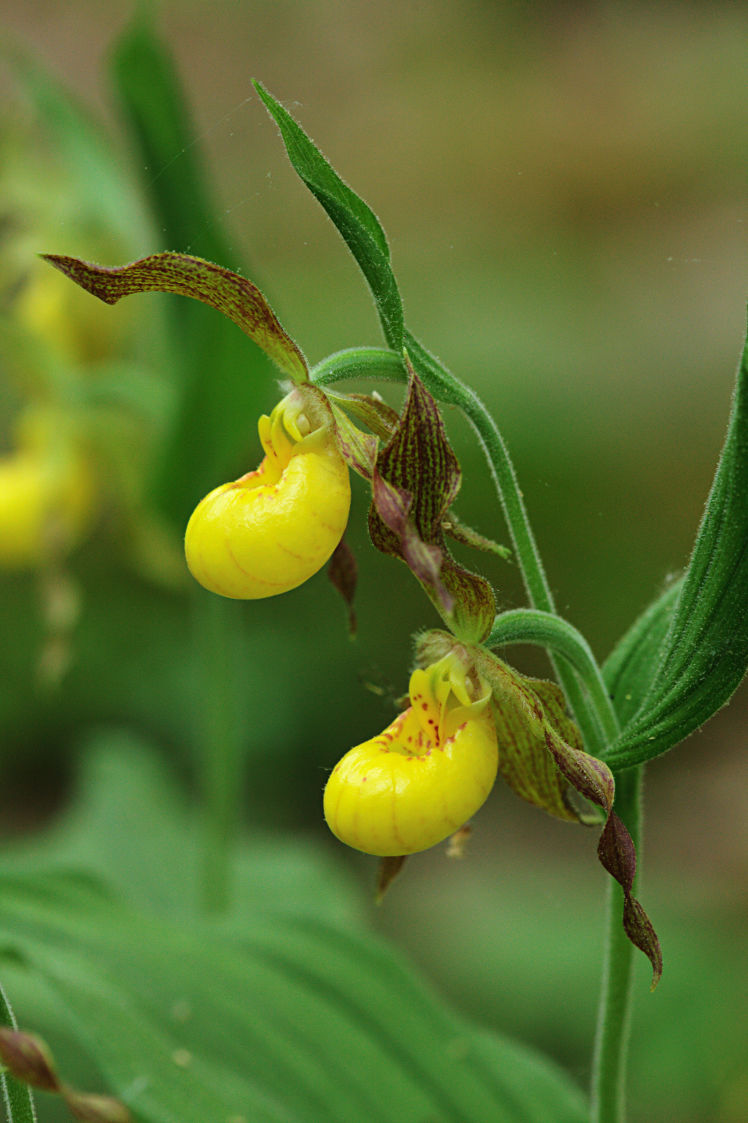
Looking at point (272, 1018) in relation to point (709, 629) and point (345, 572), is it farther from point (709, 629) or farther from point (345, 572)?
point (709, 629)

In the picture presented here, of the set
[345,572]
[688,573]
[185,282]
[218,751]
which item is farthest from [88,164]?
[688,573]

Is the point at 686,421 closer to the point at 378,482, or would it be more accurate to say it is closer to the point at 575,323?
the point at 575,323

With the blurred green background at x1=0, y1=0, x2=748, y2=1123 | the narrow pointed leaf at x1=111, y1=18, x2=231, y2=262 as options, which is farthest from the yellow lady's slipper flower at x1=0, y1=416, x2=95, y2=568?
the narrow pointed leaf at x1=111, y1=18, x2=231, y2=262

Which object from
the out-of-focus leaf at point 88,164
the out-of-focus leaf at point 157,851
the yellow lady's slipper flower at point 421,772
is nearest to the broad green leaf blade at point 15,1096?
the yellow lady's slipper flower at point 421,772

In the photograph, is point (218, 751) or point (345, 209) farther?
point (218, 751)

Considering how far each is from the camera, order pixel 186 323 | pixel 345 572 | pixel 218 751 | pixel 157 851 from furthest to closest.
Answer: pixel 157 851 < pixel 218 751 < pixel 186 323 < pixel 345 572
